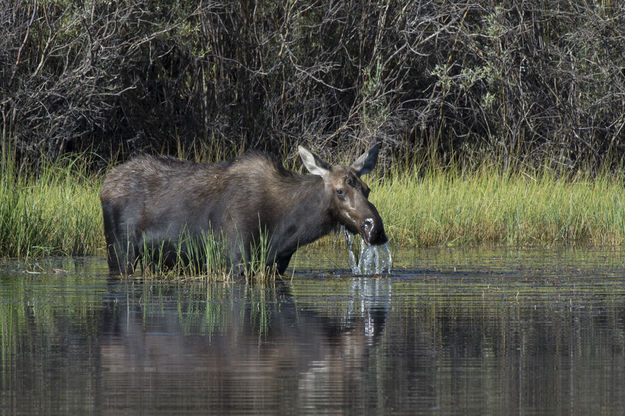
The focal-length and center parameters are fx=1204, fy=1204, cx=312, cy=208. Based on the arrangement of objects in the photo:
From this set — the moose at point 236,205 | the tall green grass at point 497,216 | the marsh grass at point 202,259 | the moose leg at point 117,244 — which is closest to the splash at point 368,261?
the moose at point 236,205

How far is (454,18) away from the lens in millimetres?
20359

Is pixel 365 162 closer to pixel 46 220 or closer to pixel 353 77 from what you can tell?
pixel 46 220

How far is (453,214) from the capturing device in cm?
1474

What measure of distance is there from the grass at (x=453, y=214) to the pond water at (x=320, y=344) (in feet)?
7.99

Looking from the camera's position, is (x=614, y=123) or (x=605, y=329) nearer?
(x=605, y=329)

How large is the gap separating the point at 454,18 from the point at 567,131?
2788 millimetres

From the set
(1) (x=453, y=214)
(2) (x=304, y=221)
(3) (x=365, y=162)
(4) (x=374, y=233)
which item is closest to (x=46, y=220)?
(2) (x=304, y=221)

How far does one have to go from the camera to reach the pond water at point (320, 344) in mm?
4906

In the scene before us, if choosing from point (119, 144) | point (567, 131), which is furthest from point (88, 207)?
point (567, 131)

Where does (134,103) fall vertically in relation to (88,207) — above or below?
above

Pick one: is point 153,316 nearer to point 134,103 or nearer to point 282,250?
point 282,250

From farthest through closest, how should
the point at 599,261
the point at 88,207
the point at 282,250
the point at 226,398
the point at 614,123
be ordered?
the point at 614,123 → the point at 88,207 → the point at 599,261 → the point at 282,250 → the point at 226,398

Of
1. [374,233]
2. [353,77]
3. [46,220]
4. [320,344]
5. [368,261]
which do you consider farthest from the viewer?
[353,77]

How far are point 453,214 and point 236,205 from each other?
4.77 meters
